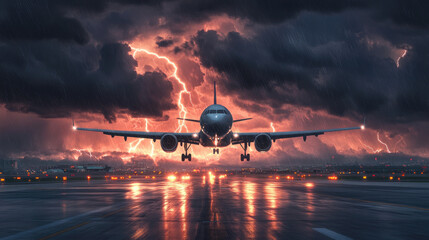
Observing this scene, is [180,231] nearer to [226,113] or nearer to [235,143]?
[226,113]

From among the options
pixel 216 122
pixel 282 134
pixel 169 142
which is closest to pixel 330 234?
pixel 216 122

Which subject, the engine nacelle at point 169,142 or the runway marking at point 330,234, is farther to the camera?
the engine nacelle at point 169,142

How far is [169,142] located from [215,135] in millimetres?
6441

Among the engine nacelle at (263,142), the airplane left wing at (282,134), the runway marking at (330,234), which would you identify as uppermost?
the airplane left wing at (282,134)

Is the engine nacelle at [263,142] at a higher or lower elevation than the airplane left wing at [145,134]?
lower

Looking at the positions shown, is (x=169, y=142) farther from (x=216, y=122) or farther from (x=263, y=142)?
(x=263, y=142)

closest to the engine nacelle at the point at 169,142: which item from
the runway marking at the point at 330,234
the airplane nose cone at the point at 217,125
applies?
the airplane nose cone at the point at 217,125

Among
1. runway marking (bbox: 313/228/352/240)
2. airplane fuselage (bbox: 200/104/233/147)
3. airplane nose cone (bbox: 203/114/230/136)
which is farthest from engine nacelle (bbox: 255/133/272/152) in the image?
runway marking (bbox: 313/228/352/240)

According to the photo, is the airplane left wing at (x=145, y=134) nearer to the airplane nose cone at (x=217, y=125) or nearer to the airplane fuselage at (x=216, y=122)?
the airplane fuselage at (x=216, y=122)

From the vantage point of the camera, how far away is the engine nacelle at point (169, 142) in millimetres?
48125

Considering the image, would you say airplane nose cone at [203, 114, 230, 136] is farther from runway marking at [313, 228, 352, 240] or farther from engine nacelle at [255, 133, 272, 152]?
runway marking at [313, 228, 352, 240]

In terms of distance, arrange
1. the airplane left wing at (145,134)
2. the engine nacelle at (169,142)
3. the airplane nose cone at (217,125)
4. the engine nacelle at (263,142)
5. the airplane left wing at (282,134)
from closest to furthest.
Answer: the airplane nose cone at (217,125) < the engine nacelle at (169,142) < the engine nacelle at (263,142) < the airplane left wing at (145,134) < the airplane left wing at (282,134)

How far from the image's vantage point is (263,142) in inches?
1917

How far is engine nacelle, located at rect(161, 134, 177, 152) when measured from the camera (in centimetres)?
4812
